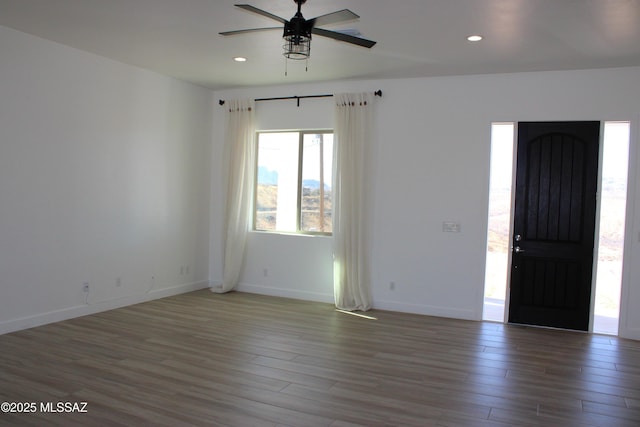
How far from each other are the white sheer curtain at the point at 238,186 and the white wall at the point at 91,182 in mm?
461

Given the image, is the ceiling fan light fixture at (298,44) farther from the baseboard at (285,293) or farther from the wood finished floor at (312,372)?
the baseboard at (285,293)

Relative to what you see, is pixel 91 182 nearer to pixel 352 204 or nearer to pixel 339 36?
pixel 352 204

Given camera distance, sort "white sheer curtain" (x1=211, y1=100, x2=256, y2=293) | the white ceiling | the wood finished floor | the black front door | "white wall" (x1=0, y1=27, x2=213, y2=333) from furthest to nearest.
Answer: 1. "white sheer curtain" (x1=211, y1=100, x2=256, y2=293)
2. the black front door
3. "white wall" (x1=0, y1=27, x2=213, y2=333)
4. the white ceiling
5. the wood finished floor

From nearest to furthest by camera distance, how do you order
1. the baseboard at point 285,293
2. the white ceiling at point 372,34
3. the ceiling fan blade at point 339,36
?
the ceiling fan blade at point 339,36 → the white ceiling at point 372,34 → the baseboard at point 285,293

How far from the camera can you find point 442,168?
561 cm

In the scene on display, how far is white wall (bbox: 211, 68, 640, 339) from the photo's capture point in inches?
200

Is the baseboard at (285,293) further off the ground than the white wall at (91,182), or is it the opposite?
the white wall at (91,182)

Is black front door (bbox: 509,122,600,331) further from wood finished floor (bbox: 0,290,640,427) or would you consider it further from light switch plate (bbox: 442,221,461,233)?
light switch plate (bbox: 442,221,461,233)

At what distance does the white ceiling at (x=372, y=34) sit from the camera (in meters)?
3.50

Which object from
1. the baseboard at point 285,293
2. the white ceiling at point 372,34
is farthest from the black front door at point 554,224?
the baseboard at point 285,293

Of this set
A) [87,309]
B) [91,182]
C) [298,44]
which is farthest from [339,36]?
[87,309]

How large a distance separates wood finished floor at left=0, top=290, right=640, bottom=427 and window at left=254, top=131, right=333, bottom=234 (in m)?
1.49

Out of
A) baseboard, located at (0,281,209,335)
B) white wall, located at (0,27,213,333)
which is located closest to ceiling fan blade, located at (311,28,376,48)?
white wall, located at (0,27,213,333)

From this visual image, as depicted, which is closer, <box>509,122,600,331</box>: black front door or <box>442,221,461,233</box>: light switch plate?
<box>509,122,600,331</box>: black front door
